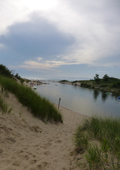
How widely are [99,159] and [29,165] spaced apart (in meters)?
1.64

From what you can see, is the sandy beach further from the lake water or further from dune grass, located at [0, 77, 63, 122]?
the lake water

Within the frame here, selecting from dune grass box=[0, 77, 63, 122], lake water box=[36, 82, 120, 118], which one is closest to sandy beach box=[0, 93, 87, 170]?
dune grass box=[0, 77, 63, 122]

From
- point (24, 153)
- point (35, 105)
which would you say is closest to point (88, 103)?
point (35, 105)

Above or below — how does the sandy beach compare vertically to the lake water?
above

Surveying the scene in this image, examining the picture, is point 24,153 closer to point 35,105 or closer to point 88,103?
point 35,105

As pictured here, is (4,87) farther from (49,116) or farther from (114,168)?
(114,168)

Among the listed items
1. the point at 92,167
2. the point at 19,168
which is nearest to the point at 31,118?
the point at 19,168

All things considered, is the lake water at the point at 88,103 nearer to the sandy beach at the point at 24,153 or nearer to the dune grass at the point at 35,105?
the dune grass at the point at 35,105

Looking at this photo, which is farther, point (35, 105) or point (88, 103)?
point (88, 103)

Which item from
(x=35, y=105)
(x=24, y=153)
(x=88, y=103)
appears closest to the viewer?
(x=24, y=153)

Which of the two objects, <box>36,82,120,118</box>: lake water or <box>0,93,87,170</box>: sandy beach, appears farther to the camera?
<box>36,82,120,118</box>: lake water

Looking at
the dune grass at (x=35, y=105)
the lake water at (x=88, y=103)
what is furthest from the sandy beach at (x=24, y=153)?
the lake water at (x=88, y=103)

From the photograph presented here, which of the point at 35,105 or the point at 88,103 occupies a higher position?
the point at 35,105

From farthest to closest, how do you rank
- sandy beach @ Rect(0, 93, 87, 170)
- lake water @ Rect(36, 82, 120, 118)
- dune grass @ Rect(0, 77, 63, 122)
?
lake water @ Rect(36, 82, 120, 118) → dune grass @ Rect(0, 77, 63, 122) → sandy beach @ Rect(0, 93, 87, 170)
